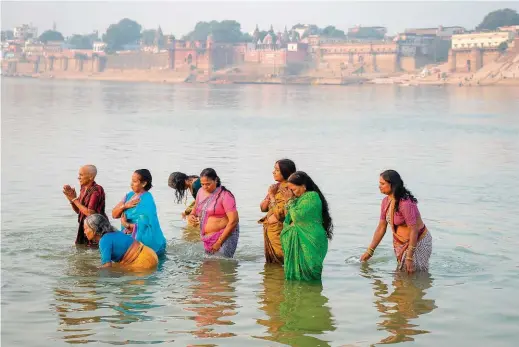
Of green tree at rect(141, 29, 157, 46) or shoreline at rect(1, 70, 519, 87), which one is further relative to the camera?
green tree at rect(141, 29, 157, 46)

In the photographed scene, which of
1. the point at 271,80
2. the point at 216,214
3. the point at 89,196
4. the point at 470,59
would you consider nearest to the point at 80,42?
the point at 271,80

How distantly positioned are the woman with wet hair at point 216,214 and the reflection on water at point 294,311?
16.6 inches

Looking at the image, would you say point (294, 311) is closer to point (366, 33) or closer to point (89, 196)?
point (89, 196)

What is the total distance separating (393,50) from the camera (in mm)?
106062

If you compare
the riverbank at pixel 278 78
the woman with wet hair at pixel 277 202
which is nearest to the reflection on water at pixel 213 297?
the woman with wet hair at pixel 277 202

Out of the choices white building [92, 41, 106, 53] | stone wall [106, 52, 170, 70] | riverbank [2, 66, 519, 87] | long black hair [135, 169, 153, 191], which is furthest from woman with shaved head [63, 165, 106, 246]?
white building [92, 41, 106, 53]

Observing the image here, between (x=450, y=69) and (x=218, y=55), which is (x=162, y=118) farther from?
(x=218, y=55)

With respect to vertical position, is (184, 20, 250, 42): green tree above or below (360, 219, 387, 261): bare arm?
above

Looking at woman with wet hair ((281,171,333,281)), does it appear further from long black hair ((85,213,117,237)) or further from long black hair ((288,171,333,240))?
long black hair ((85,213,117,237))

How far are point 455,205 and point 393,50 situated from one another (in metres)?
96.7

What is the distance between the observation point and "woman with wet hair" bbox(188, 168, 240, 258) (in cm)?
692

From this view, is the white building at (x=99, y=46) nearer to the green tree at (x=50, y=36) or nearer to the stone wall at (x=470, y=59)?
the green tree at (x=50, y=36)

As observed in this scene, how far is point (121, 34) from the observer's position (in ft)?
557

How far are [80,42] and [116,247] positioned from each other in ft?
583
